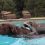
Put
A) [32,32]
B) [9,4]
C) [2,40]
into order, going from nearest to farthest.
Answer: [2,40], [32,32], [9,4]

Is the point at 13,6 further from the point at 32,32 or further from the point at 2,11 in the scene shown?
the point at 32,32

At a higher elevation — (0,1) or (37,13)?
(0,1)

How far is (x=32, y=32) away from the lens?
609 cm

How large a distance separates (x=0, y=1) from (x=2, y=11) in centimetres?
89

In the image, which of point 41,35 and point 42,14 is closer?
point 41,35

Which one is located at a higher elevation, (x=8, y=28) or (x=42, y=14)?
(x=8, y=28)

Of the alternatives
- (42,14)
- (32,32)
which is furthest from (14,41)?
(42,14)

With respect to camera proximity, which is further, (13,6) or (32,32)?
(13,6)

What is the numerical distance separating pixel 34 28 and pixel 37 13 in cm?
499

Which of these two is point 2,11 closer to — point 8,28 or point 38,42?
point 8,28

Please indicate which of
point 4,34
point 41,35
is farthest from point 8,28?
point 41,35

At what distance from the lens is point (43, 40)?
548 cm

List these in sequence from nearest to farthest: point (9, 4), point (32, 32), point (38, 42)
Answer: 1. point (38, 42)
2. point (32, 32)
3. point (9, 4)

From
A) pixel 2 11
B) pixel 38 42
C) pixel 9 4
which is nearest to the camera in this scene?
pixel 38 42
